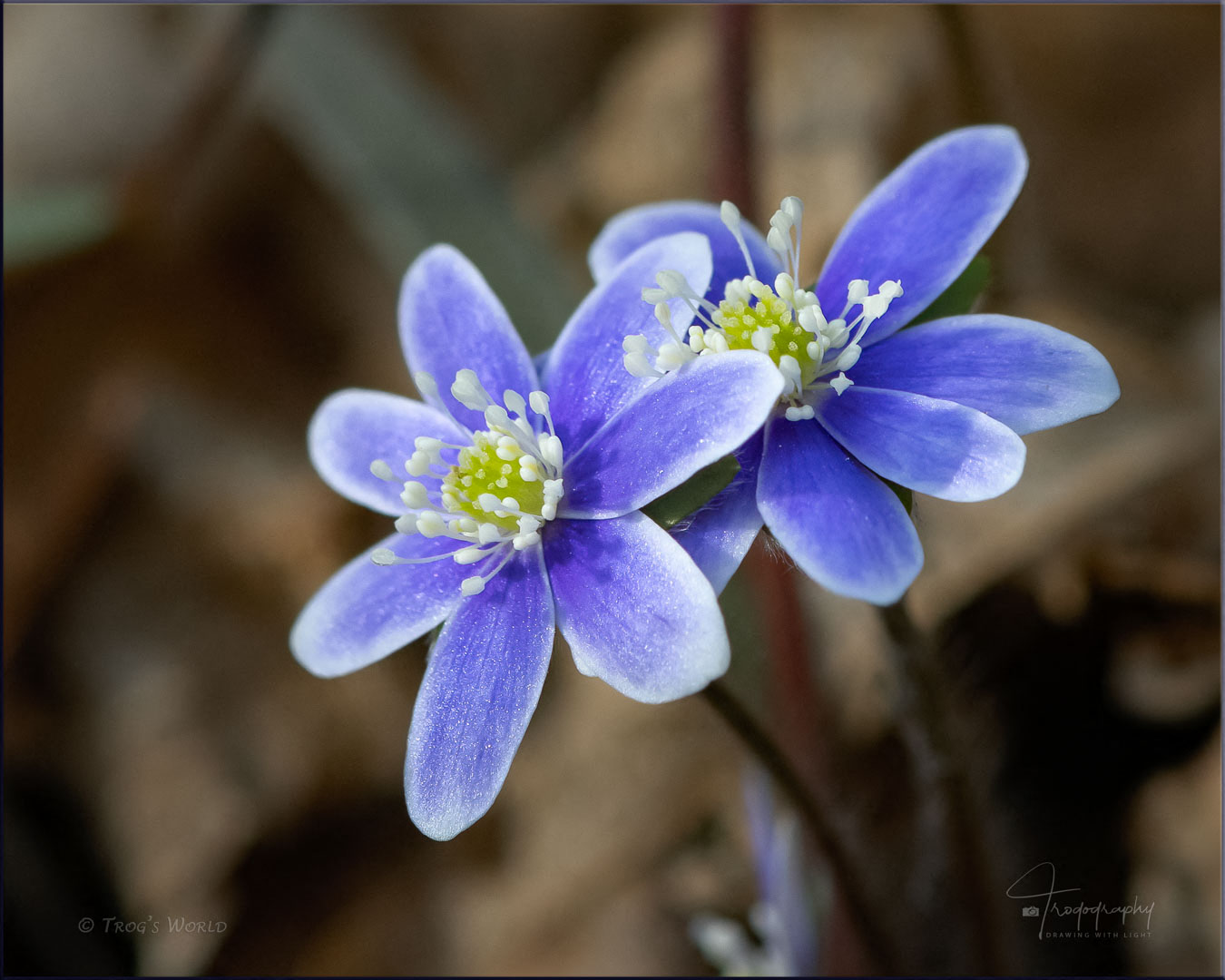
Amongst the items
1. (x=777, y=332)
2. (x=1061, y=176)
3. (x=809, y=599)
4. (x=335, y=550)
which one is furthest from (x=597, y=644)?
(x=1061, y=176)

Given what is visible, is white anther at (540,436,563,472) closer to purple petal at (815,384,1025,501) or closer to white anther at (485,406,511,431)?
white anther at (485,406,511,431)

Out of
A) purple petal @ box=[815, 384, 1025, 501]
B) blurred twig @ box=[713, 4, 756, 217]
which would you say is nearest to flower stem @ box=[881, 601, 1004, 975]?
purple petal @ box=[815, 384, 1025, 501]

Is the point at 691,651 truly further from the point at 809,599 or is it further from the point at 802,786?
the point at 809,599

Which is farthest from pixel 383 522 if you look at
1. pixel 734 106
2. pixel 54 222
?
pixel 734 106

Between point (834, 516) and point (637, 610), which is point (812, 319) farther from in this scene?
point (637, 610)

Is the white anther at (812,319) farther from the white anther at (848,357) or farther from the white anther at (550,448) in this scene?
the white anther at (550,448)

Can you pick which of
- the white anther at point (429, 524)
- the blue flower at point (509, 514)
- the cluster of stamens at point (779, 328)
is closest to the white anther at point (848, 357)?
the cluster of stamens at point (779, 328)
